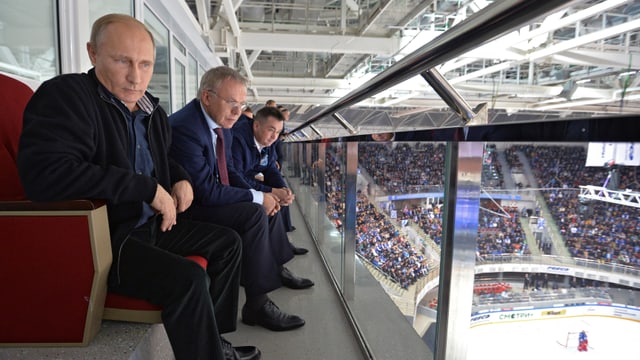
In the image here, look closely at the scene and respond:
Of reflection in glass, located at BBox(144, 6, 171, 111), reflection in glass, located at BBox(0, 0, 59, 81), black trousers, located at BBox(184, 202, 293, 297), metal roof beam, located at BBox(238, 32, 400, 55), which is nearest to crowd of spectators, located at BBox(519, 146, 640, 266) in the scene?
black trousers, located at BBox(184, 202, 293, 297)

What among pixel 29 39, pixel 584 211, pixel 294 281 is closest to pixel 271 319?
pixel 294 281

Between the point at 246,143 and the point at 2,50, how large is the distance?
132 cm

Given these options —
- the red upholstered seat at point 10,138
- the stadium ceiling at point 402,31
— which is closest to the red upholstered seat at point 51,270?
the red upholstered seat at point 10,138

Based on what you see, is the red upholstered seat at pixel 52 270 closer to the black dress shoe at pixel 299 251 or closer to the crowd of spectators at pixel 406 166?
the crowd of spectators at pixel 406 166

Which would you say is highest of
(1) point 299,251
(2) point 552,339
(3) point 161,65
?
(3) point 161,65

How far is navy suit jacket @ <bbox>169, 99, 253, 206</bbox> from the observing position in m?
1.77

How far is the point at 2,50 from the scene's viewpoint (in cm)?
183

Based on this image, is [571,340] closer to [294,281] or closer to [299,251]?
[294,281]

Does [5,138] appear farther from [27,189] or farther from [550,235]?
[550,235]

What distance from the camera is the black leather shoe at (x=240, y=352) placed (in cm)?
144

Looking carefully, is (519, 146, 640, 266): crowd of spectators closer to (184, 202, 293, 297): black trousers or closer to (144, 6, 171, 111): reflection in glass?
(184, 202, 293, 297): black trousers

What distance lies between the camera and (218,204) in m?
1.82

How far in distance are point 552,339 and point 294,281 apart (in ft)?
6.06

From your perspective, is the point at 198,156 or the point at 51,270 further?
the point at 198,156
